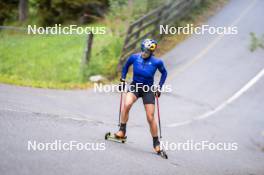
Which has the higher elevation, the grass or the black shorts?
the grass

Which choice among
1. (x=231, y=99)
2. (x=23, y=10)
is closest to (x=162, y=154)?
(x=231, y=99)

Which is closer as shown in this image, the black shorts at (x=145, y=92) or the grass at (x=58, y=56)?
the black shorts at (x=145, y=92)

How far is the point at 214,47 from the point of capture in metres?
24.5

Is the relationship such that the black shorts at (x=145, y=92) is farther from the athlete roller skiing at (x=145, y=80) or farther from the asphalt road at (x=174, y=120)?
the asphalt road at (x=174, y=120)

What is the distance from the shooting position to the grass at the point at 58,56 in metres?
18.7

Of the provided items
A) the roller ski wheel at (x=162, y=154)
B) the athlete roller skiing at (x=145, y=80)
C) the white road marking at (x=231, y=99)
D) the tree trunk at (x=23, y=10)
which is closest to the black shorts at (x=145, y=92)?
the athlete roller skiing at (x=145, y=80)

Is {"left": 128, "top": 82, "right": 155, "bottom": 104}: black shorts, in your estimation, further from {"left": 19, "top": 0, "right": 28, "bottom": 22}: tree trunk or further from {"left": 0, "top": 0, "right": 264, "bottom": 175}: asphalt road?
{"left": 19, "top": 0, "right": 28, "bottom": 22}: tree trunk

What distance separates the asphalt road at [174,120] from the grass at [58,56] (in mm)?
1162

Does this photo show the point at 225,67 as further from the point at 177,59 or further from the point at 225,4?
the point at 225,4

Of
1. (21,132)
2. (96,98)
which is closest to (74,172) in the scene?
(21,132)

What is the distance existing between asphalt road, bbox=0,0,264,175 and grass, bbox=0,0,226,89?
1.16 meters

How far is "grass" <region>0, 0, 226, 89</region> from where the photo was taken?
1867 centimetres

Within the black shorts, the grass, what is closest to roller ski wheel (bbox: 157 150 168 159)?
the black shorts

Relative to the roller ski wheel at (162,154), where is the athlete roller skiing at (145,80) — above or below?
above
